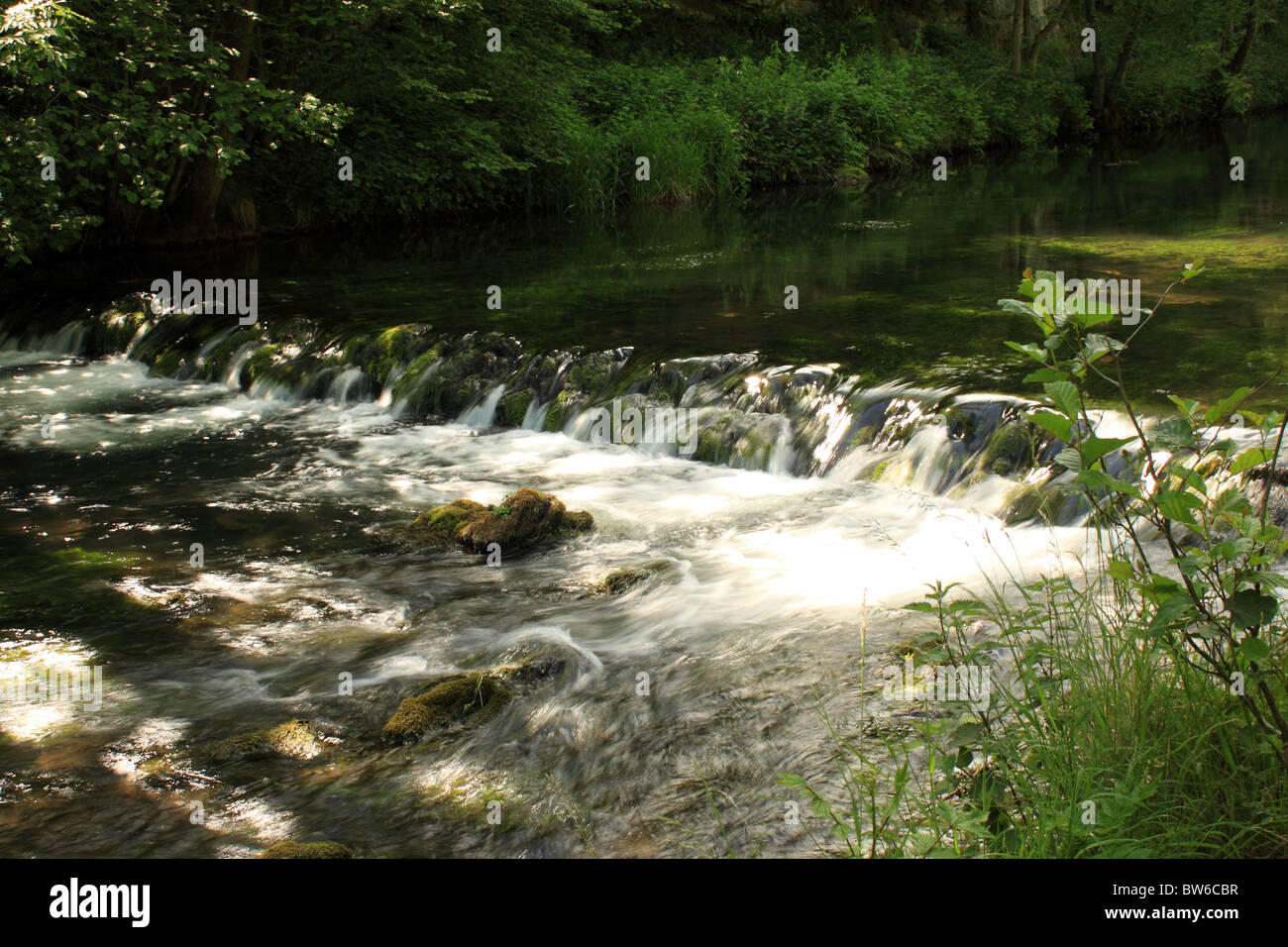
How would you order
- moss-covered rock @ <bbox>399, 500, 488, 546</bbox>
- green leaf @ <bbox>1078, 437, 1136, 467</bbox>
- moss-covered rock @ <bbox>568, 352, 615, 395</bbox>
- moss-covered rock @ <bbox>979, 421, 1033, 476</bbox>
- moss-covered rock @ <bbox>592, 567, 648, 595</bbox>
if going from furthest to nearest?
moss-covered rock @ <bbox>568, 352, 615, 395</bbox> → moss-covered rock @ <bbox>979, 421, 1033, 476</bbox> → moss-covered rock @ <bbox>399, 500, 488, 546</bbox> → moss-covered rock @ <bbox>592, 567, 648, 595</bbox> → green leaf @ <bbox>1078, 437, 1136, 467</bbox>

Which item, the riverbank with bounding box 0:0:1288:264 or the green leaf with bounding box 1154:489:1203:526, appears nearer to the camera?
the green leaf with bounding box 1154:489:1203:526

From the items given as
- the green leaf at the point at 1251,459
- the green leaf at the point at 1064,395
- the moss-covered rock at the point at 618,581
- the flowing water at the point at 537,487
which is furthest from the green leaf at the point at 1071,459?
the moss-covered rock at the point at 618,581

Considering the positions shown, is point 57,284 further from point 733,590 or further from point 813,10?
point 813,10

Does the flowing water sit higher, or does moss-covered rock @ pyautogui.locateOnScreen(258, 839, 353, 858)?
the flowing water

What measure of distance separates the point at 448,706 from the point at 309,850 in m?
1.22

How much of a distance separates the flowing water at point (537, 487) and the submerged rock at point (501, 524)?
0.49 ft

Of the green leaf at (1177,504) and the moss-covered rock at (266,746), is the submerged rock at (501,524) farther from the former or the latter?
the green leaf at (1177,504)

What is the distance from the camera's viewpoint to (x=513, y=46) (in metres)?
17.8

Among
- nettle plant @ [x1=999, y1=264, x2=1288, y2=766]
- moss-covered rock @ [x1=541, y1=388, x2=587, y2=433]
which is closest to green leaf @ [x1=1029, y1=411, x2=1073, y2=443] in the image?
nettle plant @ [x1=999, y1=264, x2=1288, y2=766]

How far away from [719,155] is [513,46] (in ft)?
18.4

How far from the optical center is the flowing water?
4.39 metres

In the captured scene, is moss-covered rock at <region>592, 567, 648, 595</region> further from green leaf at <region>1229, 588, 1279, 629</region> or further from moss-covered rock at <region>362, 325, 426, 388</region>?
moss-covered rock at <region>362, 325, 426, 388</region>

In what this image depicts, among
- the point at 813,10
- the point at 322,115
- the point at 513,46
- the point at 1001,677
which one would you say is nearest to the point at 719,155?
the point at 513,46

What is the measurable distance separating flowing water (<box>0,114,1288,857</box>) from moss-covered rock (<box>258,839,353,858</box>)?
0.20 metres
